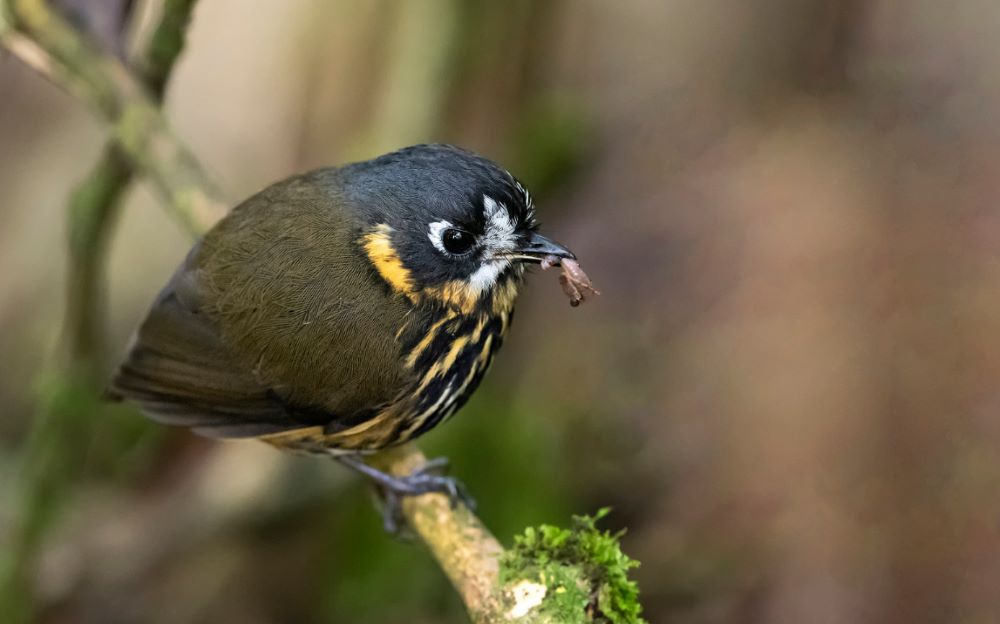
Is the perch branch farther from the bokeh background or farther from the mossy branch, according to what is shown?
the bokeh background

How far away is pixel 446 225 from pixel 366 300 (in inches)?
10.2

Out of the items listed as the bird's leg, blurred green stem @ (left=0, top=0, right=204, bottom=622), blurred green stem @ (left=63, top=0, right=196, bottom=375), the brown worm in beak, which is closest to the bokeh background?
blurred green stem @ (left=0, top=0, right=204, bottom=622)

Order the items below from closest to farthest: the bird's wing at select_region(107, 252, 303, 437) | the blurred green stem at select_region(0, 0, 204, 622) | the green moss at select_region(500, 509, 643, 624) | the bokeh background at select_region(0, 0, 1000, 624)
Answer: the green moss at select_region(500, 509, 643, 624) < the bird's wing at select_region(107, 252, 303, 437) < the blurred green stem at select_region(0, 0, 204, 622) < the bokeh background at select_region(0, 0, 1000, 624)

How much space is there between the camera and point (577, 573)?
1.68 metres

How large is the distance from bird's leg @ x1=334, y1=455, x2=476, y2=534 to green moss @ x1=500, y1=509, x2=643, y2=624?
0.57 meters

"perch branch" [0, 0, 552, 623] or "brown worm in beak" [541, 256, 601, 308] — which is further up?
"perch branch" [0, 0, 552, 623]

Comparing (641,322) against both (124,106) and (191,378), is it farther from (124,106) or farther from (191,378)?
(124,106)

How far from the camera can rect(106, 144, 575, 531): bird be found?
2379 mm

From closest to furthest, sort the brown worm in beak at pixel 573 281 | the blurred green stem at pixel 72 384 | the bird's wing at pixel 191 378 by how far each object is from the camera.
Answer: the brown worm in beak at pixel 573 281
the bird's wing at pixel 191 378
the blurred green stem at pixel 72 384

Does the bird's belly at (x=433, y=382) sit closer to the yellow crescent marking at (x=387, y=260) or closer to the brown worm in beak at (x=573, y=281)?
the yellow crescent marking at (x=387, y=260)

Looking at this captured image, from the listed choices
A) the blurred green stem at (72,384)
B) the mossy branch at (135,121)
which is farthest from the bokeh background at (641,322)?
the mossy branch at (135,121)

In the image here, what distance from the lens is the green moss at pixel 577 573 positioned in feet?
5.43

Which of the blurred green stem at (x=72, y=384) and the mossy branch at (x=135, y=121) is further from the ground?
the mossy branch at (x=135, y=121)

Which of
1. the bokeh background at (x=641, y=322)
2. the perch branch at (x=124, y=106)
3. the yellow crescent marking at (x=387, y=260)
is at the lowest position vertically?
the bokeh background at (x=641, y=322)
